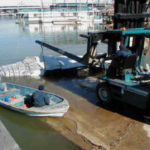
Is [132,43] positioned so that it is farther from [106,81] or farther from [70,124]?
[70,124]

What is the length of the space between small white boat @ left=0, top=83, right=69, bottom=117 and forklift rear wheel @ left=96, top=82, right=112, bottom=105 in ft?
4.91

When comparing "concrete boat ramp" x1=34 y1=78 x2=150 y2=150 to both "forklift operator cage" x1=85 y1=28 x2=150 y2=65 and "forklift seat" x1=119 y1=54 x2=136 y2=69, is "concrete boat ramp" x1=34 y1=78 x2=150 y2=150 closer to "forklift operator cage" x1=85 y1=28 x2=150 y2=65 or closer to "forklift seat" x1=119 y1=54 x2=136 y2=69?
"forklift seat" x1=119 y1=54 x2=136 y2=69

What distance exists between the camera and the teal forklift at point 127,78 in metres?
5.73

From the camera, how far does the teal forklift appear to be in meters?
5.73

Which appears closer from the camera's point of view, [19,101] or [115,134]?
[115,134]

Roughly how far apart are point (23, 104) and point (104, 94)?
10.2 ft

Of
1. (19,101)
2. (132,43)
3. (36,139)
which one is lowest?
(36,139)

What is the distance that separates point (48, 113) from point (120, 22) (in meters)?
6.19

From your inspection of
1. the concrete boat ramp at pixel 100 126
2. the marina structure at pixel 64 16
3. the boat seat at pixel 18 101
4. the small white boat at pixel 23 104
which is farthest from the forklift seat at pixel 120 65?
the marina structure at pixel 64 16

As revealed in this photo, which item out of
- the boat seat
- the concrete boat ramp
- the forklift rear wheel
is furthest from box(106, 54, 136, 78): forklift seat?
the boat seat

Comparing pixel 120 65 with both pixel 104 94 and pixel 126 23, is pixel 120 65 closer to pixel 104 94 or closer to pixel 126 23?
pixel 104 94

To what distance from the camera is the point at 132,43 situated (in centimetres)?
785

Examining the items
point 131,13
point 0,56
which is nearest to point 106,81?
point 131,13

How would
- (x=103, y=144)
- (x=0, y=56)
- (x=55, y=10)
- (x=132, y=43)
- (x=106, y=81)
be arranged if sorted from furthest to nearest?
1. (x=55, y=10)
2. (x=0, y=56)
3. (x=132, y=43)
4. (x=106, y=81)
5. (x=103, y=144)
